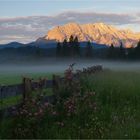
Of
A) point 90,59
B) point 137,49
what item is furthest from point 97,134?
point 90,59

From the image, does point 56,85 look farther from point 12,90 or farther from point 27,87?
point 12,90

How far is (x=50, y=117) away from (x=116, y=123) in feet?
4.83

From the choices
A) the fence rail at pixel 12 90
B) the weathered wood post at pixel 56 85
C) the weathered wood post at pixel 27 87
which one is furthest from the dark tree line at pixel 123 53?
the weathered wood post at pixel 27 87

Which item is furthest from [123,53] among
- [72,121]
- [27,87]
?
[72,121]

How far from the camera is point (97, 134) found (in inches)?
393

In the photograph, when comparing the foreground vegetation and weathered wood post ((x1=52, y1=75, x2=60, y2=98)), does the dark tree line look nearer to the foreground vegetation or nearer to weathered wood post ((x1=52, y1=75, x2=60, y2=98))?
weathered wood post ((x1=52, y1=75, x2=60, y2=98))

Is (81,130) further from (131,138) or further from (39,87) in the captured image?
(39,87)

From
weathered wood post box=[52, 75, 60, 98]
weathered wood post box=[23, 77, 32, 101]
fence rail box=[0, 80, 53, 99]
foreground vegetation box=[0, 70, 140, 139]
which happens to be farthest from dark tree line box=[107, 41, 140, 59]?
weathered wood post box=[23, 77, 32, 101]

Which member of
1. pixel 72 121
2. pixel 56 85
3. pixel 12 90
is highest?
pixel 12 90

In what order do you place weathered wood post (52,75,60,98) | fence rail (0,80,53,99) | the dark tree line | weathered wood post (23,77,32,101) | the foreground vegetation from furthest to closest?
1. the dark tree line
2. weathered wood post (52,75,60,98)
3. weathered wood post (23,77,32,101)
4. fence rail (0,80,53,99)
5. the foreground vegetation

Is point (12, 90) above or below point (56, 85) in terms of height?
above

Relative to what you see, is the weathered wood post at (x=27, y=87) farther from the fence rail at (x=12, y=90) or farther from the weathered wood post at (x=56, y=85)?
the weathered wood post at (x=56, y=85)

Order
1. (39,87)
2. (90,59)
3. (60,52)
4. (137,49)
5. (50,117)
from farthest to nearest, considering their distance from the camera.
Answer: (90,59)
(60,52)
(137,49)
(39,87)
(50,117)

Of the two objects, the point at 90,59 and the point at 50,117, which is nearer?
the point at 50,117
